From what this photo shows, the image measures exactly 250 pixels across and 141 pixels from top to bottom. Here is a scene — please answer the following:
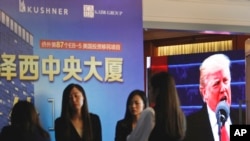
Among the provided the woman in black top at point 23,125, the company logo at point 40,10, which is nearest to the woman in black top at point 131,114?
the woman in black top at point 23,125

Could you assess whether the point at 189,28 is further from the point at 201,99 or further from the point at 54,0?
the point at 54,0

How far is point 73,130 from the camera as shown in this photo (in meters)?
3.24

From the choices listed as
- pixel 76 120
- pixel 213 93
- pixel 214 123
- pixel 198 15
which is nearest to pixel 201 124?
pixel 214 123

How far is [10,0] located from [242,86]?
183 centimetres

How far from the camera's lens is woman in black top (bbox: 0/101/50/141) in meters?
3.07

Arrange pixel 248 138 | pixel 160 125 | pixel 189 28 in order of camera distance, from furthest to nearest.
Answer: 1. pixel 189 28
2. pixel 160 125
3. pixel 248 138

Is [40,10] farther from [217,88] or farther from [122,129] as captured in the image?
[217,88]

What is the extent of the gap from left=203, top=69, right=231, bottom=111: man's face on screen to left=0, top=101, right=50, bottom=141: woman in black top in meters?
1.33

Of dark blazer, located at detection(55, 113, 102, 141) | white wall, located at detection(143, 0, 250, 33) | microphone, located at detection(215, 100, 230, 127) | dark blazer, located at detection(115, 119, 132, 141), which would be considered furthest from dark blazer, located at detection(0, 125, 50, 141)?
microphone, located at detection(215, 100, 230, 127)

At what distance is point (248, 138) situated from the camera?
2623mm

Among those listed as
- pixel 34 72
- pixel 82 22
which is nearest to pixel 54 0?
pixel 82 22

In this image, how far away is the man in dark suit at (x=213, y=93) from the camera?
3.76 meters

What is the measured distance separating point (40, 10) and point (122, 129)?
38.3 inches

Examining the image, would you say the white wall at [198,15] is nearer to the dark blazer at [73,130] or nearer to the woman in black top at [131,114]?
the woman in black top at [131,114]
